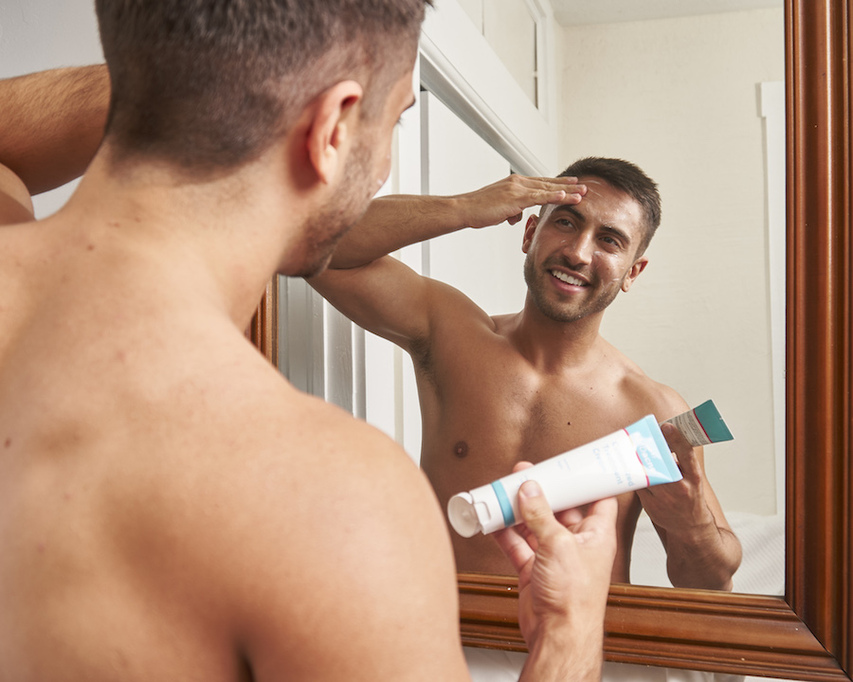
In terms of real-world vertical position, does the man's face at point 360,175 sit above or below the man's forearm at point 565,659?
above

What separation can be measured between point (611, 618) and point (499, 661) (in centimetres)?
14

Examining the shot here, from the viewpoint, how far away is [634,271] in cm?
69

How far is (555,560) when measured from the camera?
1.80 ft

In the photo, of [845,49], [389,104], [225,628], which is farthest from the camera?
[845,49]

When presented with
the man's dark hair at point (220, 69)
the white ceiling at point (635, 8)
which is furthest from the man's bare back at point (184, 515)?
the white ceiling at point (635, 8)

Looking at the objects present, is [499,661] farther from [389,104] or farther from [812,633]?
[389,104]

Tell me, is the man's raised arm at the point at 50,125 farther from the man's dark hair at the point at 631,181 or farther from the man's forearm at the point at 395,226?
the man's dark hair at the point at 631,181

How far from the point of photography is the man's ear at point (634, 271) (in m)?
0.69

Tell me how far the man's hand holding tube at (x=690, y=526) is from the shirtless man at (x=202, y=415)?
→ 37 centimetres

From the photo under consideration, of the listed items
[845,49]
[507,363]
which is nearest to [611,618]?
[507,363]

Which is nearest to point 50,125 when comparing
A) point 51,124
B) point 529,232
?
point 51,124

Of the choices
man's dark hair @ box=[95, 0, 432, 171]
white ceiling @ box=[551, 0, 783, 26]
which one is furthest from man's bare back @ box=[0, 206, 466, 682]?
white ceiling @ box=[551, 0, 783, 26]

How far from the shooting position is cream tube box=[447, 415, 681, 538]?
612 millimetres

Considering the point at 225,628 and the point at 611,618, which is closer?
the point at 225,628
